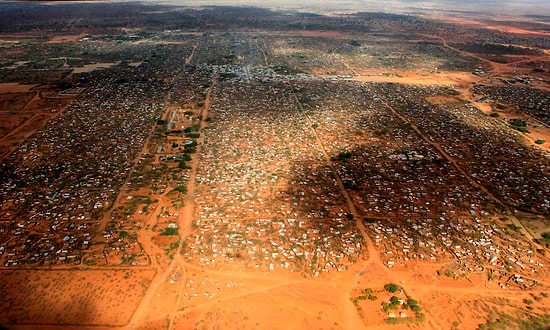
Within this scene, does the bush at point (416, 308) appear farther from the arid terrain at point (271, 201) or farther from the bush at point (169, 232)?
the bush at point (169, 232)

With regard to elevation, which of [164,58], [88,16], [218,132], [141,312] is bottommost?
[141,312]

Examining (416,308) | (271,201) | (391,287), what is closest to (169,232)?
(271,201)

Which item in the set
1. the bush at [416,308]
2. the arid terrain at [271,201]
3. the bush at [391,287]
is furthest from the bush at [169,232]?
the bush at [416,308]

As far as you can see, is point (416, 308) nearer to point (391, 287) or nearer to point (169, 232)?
point (391, 287)

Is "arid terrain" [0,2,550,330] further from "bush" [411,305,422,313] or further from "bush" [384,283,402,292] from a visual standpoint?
"bush" [384,283,402,292]

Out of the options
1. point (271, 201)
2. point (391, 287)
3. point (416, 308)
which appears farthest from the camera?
point (271, 201)

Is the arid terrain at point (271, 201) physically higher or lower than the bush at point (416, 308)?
higher

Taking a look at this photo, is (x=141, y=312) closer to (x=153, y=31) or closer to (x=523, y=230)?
(x=523, y=230)

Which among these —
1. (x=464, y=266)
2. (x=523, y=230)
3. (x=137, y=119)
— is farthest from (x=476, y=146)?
(x=137, y=119)
